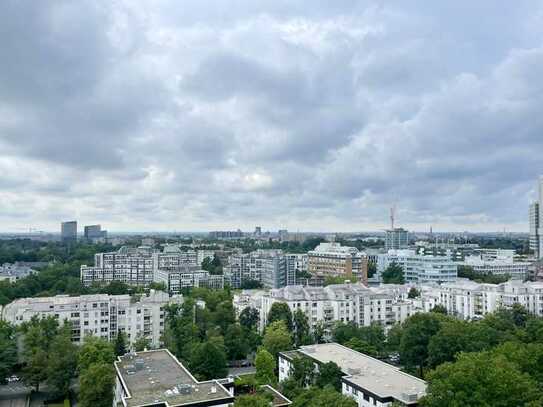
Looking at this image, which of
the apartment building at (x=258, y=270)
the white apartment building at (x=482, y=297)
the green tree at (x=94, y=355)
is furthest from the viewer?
the apartment building at (x=258, y=270)

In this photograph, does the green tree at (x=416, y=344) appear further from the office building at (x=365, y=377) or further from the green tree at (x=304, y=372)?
the green tree at (x=304, y=372)

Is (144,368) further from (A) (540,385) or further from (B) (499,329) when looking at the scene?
(B) (499,329)

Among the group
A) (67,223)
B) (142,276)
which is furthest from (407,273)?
(67,223)

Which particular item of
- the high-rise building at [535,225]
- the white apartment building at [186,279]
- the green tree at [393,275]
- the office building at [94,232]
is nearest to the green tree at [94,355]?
the white apartment building at [186,279]

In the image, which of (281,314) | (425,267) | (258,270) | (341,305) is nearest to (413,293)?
(341,305)

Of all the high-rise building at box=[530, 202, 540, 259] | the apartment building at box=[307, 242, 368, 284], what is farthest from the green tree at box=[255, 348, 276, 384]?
the high-rise building at box=[530, 202, 540, 259]

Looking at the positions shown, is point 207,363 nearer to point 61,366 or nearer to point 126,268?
point 61,366

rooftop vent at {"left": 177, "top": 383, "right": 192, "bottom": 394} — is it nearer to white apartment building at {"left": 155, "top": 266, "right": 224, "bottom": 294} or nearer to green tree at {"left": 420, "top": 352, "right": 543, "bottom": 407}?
green tree at {"left": 420, "top": 352, "right": 543, "bottom": 407}
